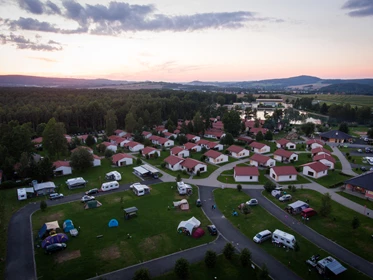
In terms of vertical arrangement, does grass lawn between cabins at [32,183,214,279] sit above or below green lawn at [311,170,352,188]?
above

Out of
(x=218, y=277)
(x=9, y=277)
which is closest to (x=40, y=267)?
(x=9, y=277)

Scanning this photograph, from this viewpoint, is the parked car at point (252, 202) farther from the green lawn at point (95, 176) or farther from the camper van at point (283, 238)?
the green lawn at point (95, 176)

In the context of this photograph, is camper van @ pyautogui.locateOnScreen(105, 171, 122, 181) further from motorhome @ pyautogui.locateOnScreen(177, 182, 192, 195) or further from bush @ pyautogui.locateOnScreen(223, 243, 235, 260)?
bush @ pyautogui.locateOnScreen(223, 243, 235, 260)

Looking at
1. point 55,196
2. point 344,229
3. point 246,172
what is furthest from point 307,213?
point 55,196

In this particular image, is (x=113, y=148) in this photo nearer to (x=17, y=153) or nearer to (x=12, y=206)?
(x=17, y=153)

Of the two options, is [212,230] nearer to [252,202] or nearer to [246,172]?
[252,202]

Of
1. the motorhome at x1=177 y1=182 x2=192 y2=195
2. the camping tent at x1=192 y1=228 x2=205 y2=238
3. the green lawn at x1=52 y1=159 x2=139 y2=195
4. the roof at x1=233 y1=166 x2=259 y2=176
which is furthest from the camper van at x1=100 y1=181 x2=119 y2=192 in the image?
the roof at x1=233 y1=166 x2=259 y2=176
